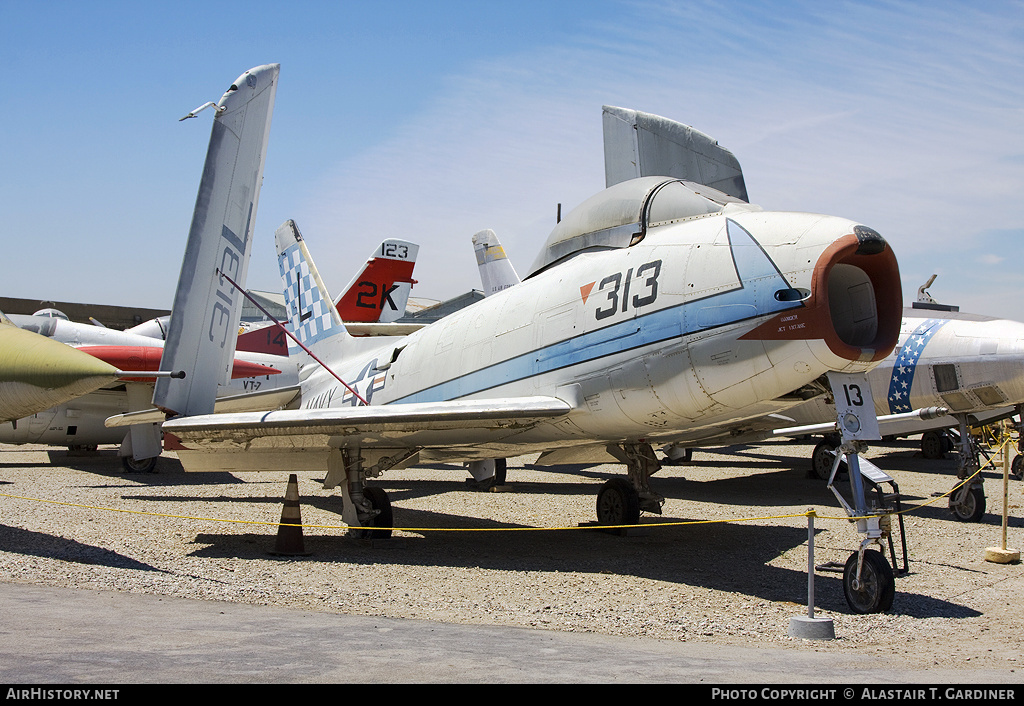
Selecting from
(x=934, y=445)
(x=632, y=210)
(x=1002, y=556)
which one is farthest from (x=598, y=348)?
(x=934, y=445)

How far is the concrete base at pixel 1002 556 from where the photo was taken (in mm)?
8750

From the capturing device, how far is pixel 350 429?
877 centimetres

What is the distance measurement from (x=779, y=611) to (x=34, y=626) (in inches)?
205

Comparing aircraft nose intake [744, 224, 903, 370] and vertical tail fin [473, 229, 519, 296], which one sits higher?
vertical tail fin [473, 229, 519, 296]

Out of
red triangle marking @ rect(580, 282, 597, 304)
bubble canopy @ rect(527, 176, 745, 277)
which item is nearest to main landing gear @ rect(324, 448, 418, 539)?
red triangle marking @ rect(580, 282, 597, 304)

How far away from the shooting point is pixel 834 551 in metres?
9.21

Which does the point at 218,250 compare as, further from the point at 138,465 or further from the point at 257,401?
the point at 138,465

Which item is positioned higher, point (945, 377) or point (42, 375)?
point (945, 377)

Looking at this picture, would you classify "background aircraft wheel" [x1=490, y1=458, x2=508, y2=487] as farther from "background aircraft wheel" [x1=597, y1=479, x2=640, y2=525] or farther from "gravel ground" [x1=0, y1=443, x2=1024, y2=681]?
"background aircraft wheel" [x1=597, y1=479, x2=640, y2=525]

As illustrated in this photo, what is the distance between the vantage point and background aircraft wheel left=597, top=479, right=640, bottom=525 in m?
9.88

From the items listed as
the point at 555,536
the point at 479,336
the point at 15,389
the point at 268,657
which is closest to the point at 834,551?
the point at 555,536

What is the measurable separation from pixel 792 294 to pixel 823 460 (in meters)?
11.5

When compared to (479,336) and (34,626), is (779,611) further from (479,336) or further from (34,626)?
(34,626)

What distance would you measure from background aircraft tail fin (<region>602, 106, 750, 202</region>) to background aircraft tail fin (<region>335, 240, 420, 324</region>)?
1140 centimetres
